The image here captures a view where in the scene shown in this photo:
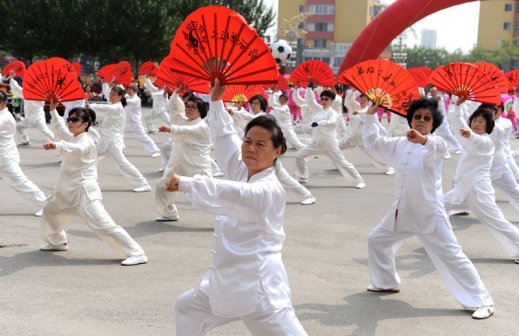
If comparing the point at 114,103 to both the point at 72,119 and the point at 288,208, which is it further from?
the point at 72,119

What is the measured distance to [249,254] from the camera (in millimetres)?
3098

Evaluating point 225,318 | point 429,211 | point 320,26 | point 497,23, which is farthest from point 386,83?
point 497,23

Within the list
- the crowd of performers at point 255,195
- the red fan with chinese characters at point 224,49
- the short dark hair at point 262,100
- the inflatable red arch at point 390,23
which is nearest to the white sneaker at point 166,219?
the crowd of performers at point 255,195

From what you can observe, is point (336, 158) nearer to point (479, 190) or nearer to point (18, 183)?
point (479, 190)

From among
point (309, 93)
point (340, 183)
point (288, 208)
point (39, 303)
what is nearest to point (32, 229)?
point (39, 303)

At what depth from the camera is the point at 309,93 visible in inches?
529

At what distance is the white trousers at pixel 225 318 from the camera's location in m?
3.07

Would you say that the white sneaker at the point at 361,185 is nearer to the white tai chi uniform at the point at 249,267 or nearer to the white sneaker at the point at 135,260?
the white sneaker at the point at 135,260

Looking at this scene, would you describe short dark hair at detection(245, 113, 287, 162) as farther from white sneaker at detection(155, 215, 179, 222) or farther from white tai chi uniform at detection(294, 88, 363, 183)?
white tai chi uniform at detection(294, 88, 363, 183)

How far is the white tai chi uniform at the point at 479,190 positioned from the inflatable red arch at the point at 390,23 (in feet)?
65.8

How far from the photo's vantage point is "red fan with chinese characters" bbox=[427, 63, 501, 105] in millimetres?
6469

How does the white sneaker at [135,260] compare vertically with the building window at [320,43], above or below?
below

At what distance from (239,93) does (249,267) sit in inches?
262

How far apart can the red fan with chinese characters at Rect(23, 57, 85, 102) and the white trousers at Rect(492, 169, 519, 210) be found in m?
5.05
